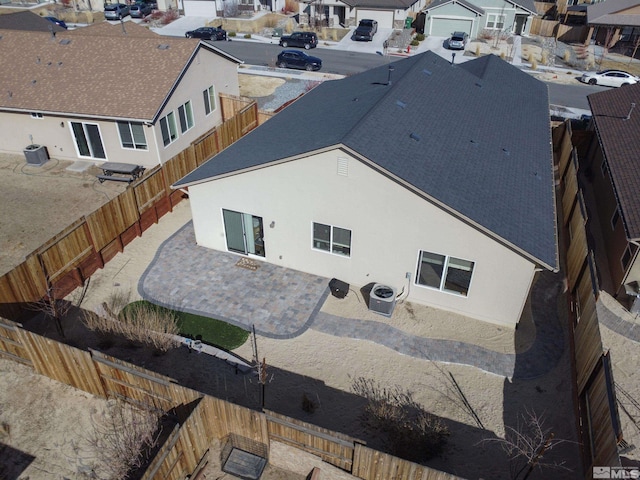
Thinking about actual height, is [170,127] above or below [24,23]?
below

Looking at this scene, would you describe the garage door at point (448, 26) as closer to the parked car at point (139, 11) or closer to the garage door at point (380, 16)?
the garage door at point (380, 16)

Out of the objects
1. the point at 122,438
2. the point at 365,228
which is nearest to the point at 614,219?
the point at 365,228

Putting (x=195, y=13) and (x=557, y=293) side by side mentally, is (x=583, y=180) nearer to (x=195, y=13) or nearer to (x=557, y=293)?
(x=557, y=293)

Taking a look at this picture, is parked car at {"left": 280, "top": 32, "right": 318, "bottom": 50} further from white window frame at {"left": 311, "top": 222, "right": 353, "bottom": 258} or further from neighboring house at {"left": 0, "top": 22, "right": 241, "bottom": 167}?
white window frame at {"left": 311, "top": 222, "right": 353, "bottom": 258}

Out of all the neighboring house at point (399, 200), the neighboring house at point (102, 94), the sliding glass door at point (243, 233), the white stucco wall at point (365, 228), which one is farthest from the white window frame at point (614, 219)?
the neighboring house at point (102, 94)

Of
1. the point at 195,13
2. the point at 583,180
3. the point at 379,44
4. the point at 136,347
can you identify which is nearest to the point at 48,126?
the point at 136,347

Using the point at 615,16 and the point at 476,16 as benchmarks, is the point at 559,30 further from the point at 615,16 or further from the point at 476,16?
the point at 476,16
